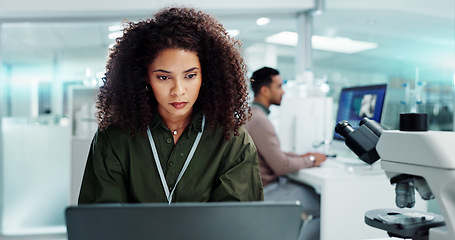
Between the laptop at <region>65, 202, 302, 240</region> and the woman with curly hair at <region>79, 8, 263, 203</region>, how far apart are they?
1.73 feet

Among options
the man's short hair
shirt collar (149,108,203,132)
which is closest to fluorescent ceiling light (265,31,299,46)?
the man's short hair

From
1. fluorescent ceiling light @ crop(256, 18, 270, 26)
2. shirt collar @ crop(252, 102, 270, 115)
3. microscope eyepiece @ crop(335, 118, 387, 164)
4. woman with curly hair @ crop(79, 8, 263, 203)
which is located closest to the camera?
microscope eyepiece @ crop(335, 118, 387, 164)

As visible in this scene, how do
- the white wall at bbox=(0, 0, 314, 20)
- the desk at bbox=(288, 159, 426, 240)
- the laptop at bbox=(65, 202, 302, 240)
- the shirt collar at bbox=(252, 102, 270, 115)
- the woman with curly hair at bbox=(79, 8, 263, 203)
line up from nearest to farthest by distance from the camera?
the laptop at bbox=(65, 202, 302, 240) → the woman with curly hair at bbox=(79, 8, 263, 203) → the desk at bbox=(288, 159, 426, 240) → the shirt collar at bbox=(252, 102, 270, 115) → the white wall at bbox=(0, 0, 314, 20)

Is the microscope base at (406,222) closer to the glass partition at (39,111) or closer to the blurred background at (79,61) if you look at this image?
the blurred background at (79,61)

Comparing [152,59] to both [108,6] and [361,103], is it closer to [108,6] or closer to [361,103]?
[361,103]

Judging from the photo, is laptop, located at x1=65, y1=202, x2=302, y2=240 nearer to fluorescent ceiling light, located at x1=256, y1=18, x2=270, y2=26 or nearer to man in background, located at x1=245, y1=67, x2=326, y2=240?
man in background, located at x1=245, y1=67, x2=326, y2=240

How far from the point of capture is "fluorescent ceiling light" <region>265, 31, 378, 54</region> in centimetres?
338

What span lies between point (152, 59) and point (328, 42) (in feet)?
8.72

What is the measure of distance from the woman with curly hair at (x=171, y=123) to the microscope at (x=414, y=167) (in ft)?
1.28

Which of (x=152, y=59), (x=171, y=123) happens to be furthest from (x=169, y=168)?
(x=152, y=59)

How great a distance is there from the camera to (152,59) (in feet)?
3.96

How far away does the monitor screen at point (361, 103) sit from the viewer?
231 cm

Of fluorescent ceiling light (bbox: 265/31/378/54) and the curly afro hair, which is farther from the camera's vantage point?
fluorescent ceiling light (bbox: 265/31/378/54)

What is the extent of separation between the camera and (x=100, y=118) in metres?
1.33
